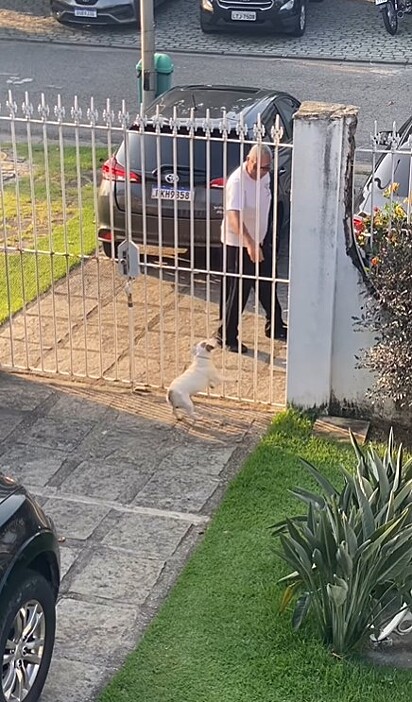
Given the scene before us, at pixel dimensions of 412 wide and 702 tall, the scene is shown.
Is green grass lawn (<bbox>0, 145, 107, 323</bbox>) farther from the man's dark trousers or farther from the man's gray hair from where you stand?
the man's gray hair

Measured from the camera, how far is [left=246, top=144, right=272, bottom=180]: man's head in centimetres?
846

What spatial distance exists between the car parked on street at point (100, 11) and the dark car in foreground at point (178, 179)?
11.5 m

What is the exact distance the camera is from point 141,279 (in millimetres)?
11203

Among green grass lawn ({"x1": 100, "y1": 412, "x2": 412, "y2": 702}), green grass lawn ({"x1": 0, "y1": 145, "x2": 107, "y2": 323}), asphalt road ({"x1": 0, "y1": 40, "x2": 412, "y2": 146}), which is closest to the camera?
green grass lawn ({"x1": 100, "y1": 412, "x2": 412, "y2": 702})

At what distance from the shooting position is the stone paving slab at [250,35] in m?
22.1

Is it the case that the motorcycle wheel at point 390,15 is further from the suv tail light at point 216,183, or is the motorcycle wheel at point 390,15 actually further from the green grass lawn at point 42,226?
the suv tail light at point 216,183

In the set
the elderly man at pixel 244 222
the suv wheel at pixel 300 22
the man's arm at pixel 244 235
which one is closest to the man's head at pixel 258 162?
the elderly man at pixel 244 222

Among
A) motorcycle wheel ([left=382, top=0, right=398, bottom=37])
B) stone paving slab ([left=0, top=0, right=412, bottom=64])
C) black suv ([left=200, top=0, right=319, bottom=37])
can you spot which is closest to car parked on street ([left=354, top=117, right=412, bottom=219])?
stone paving slab ([left=0, top=0, right=412, bottom=64])

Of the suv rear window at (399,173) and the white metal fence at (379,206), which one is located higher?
the white metal fence at (379,206)

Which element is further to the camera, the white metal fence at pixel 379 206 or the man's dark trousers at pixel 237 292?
the man's dark trousers at pixel 237 292

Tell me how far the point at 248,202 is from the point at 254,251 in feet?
1.26

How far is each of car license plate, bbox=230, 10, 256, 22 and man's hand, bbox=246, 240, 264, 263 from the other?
14469 millimetres

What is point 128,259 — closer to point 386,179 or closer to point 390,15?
point 386,179

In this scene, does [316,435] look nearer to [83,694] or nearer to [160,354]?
[160,354]
